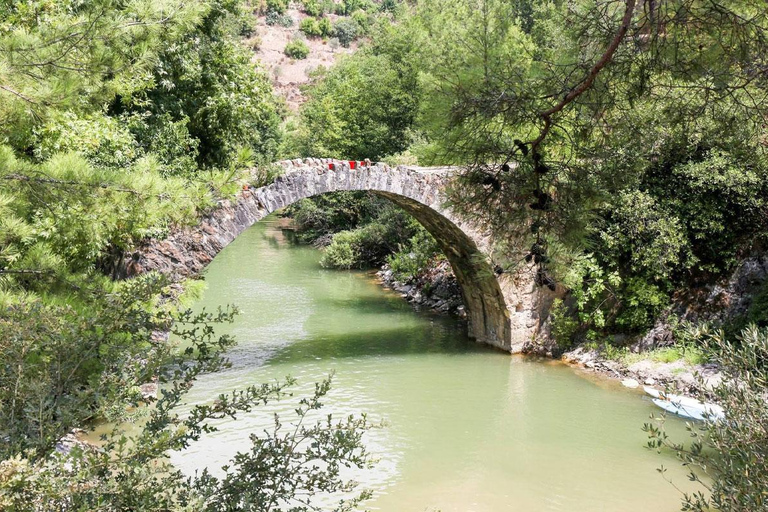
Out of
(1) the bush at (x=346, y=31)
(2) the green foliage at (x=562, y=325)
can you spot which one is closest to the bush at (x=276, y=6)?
(1) the bush at (x=346, y=31)

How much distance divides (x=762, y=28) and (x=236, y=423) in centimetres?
682

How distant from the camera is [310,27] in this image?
178 ft

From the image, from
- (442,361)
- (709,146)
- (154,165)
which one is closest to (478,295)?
(442,361)

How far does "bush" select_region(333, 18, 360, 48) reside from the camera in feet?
179

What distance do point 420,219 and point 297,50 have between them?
4287 centimetres

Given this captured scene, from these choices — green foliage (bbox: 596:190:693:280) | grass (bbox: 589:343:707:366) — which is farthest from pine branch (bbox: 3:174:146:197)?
grass (bbox: 589:343:707:366)

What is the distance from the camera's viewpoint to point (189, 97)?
37.6 ft

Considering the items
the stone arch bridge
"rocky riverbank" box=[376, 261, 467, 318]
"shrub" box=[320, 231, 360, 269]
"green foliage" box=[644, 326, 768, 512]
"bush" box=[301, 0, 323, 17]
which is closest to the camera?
"green foliage" box=[644, 326, 768, 512]

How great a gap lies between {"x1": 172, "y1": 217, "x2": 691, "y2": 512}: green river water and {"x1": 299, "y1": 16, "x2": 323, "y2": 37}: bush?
4278 centimetres

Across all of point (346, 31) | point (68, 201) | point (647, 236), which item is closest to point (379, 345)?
point (647, 236)

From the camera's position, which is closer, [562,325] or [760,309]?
[760,309]

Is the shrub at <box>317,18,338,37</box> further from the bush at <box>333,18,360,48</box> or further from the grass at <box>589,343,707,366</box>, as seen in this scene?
the grass at <box>589,343,707,366</box>

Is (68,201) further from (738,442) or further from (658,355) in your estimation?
(658,355)

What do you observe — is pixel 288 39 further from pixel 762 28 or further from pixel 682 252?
pixel 762 28
